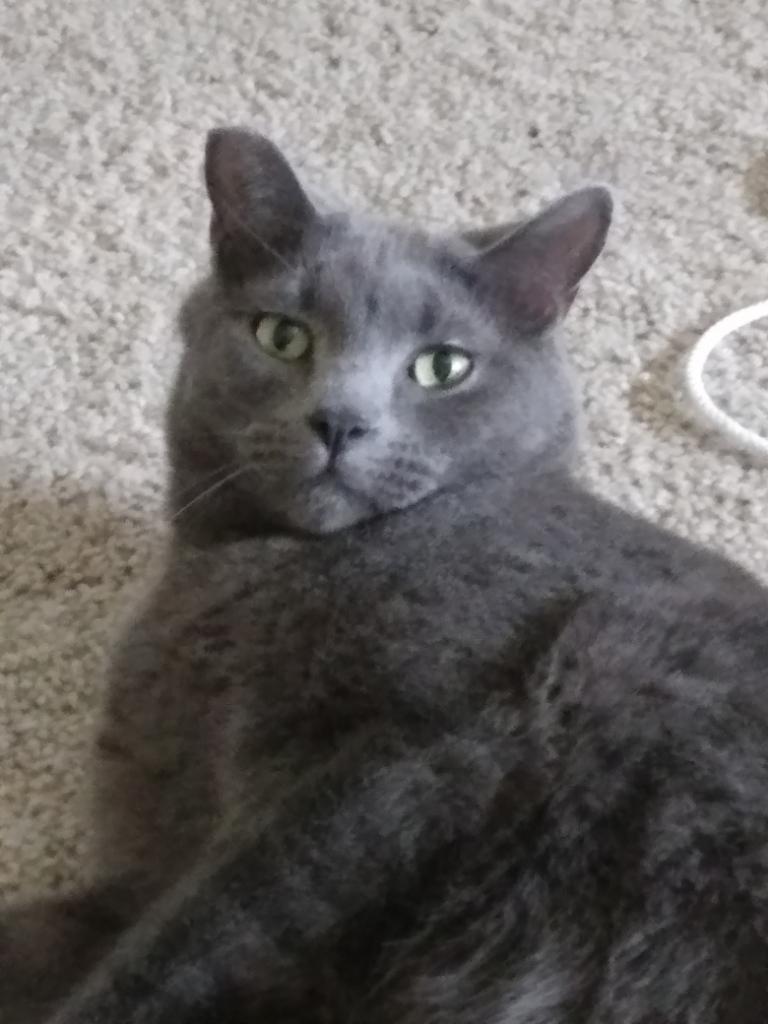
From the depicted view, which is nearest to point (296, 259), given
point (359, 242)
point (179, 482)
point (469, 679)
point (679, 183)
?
point (359, 242)

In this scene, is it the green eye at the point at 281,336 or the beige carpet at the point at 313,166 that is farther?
the beige carpet at the point at 313,166

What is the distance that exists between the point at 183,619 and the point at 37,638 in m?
0.30

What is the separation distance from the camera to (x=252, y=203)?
1007 millimetres

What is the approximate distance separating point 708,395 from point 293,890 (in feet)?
2.73

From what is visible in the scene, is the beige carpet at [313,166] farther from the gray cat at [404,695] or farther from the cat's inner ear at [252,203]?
the cat's inner ear at [252,203]

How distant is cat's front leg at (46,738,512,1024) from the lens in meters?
0.79

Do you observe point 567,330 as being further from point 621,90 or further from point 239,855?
point 239,855

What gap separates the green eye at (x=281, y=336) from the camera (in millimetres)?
976

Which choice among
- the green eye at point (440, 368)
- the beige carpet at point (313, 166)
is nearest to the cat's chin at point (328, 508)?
the green eye at point (440, 368)

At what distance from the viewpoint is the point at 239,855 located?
0.82m

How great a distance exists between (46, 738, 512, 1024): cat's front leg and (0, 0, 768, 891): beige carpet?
0.33m

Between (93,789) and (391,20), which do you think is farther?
(391,20)

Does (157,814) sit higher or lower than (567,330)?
lower

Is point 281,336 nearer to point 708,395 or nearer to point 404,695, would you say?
point 404,695
